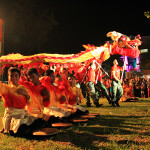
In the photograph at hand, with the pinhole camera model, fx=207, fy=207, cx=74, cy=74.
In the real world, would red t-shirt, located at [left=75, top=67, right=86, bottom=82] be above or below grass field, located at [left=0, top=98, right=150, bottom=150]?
above

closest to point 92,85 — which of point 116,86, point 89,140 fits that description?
point 116,86

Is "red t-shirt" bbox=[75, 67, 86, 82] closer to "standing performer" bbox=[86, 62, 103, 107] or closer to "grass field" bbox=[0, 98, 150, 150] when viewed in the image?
"standing performer" bbox=[86, 62, 103, 107]

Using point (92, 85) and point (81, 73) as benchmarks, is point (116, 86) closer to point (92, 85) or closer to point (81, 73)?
point (92, 85)

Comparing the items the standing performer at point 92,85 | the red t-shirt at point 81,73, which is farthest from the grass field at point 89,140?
the red t-shirt at point 81,73

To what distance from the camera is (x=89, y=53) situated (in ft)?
28.4

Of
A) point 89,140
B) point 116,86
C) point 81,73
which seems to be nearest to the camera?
point 89,140

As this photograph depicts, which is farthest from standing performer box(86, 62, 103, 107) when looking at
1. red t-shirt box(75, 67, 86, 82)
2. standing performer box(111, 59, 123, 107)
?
standing performer box(111, 59, 123, 107)

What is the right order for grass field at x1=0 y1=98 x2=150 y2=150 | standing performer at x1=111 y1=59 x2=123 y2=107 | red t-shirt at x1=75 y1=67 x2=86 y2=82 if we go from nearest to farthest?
grass field at x1=0 y1=98 x2=150 y2=150 < standing performer at x1=111 y1=59 x2=123 y2=107 < red t-shirt at x1=75 y1=67 x2=86 y2=82

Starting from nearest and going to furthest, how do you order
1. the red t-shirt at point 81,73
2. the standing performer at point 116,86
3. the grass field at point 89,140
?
1. the grass field at point 89,140
2. the standing performer at point 116,86
3. the red t-shirt at point 81,73

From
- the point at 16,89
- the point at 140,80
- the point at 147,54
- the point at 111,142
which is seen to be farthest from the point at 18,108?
the point at 147,54

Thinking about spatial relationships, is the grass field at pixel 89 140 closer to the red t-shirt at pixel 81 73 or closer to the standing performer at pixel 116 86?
the standing performer at pixel 116 86

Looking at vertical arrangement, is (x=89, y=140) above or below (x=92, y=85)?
below

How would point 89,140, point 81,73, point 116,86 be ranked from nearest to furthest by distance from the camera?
point 89,140 → point 116,86 → point 81,73

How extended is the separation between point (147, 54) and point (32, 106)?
3298 centimetres
